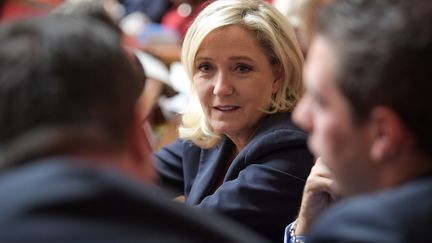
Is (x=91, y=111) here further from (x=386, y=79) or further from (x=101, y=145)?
(x=386, y=79)

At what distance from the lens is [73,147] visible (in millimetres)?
862

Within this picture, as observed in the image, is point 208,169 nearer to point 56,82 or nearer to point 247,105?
point 247,105

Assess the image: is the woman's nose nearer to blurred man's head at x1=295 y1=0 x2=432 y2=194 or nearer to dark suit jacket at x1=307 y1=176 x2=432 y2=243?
blurred man's head at x1=295 y1=0 x2=432 y2=194

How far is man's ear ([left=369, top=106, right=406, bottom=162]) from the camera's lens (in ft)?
3.40

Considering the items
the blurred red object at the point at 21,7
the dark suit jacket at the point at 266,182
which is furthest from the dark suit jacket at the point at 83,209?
the blurred red object at the point at 21,7

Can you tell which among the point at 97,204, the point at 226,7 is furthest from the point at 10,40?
the point at 226,7

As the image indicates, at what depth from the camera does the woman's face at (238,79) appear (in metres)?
2.02

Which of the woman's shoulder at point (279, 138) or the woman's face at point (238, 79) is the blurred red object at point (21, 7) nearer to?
the woman's face at point (238, 79)

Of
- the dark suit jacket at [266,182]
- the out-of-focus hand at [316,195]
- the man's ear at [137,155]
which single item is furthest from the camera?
the dark suit jacket at [266,182]

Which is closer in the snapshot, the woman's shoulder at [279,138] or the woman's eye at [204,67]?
the woman's shoulder at [279,138]

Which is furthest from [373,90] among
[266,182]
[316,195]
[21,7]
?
[21,7]

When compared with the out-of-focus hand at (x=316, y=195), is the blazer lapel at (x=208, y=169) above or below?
above

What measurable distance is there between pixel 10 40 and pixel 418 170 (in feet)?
1.82

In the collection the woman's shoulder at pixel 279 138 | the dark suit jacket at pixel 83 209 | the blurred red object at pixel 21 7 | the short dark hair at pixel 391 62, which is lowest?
the dark suit jacket at pixel 83 209
